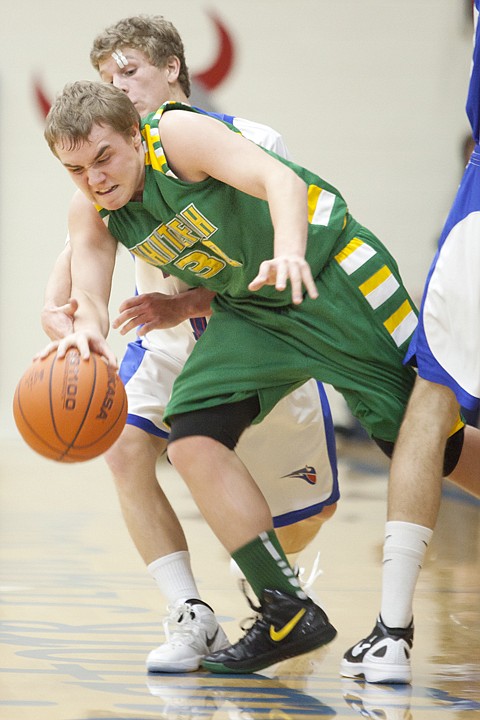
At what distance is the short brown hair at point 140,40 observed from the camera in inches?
124

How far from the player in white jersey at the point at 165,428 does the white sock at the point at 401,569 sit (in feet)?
1.54

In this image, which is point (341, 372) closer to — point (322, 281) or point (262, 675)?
point (322, 281)

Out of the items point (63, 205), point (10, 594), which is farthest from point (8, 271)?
point (10, 594)

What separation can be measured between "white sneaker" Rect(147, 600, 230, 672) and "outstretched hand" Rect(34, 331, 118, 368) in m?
0.63

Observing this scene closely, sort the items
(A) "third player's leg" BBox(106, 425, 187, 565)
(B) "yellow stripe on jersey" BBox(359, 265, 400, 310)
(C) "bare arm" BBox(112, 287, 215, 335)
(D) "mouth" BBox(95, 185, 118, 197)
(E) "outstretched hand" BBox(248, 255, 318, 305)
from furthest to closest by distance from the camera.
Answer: (C) "bare arm" BBox(112, 287, 215, 335) < (A) "third player's leg" BBox(106, 425, 187, 565) < (B) "yellow stripe on jersey" BBox(359, 265, 400, 310) < (D) "mouth" BBox(95, 185, 118, 197) < (E) "outstretched hand" BBox(248, 255, 318, 305)

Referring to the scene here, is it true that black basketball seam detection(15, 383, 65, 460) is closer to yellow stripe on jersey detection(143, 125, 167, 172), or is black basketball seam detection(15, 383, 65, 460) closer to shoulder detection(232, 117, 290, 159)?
yellow stripe on jersey detection(143, 125, 167, 172)

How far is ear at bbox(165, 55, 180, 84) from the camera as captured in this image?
10.5ft

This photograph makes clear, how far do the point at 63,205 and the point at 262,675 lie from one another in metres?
7.15

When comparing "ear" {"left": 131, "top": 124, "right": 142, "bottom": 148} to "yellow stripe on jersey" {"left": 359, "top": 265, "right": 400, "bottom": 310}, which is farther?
"yellow stripe on jersey" {"left": 359, "top": 265, "right": 400, "bottom": 310}

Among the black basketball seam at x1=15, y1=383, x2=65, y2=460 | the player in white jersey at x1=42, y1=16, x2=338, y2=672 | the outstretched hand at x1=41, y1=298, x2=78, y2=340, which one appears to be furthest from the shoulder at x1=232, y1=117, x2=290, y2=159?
the black basketball seam at x1=15, y1=383, x2=65, y2=460

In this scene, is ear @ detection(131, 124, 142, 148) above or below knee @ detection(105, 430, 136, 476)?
above

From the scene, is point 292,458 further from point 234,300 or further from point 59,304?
point 59,304

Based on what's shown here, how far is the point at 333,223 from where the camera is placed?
101 inches

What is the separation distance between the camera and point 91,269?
8.16 feet
